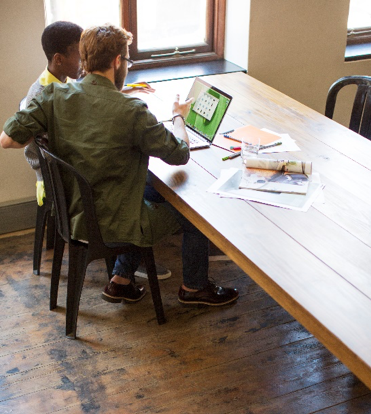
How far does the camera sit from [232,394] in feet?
7.75

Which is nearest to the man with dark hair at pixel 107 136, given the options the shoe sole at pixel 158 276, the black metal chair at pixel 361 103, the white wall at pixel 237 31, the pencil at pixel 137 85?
the shoe sole at pixel 158 276

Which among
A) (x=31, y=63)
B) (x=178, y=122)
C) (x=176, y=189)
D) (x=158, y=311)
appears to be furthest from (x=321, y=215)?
(x=31, y=63)

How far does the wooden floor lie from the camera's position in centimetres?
232

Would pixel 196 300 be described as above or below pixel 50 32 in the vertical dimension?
below

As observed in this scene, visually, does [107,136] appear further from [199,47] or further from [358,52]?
[358,52]

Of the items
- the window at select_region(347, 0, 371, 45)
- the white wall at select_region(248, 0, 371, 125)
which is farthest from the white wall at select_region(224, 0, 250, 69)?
the window at select_region(347, 0, 371, 45)

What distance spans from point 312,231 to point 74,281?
3.35ft

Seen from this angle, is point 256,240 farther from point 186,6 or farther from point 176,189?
point 186,6

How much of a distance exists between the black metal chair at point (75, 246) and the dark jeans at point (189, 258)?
20cm

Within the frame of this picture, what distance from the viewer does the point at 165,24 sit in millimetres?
3678

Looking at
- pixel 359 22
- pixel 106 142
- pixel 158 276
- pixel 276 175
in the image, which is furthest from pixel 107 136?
pixel 359 22

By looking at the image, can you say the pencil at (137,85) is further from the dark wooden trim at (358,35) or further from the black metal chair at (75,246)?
the dark wooden trim at (358,35)

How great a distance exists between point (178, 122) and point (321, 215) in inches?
28.8

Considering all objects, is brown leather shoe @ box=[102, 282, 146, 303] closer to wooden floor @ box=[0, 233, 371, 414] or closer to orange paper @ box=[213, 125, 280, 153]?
wooden floor @ box=[0, 233, 371, 414]
